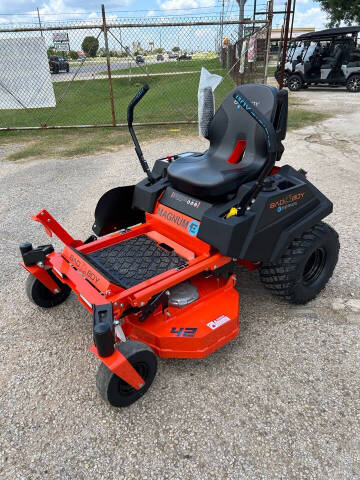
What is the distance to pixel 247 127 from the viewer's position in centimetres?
301

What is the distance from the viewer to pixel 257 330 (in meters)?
2.79

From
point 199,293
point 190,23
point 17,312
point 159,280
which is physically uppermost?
point 190,23

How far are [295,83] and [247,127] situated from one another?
1320 centimetres

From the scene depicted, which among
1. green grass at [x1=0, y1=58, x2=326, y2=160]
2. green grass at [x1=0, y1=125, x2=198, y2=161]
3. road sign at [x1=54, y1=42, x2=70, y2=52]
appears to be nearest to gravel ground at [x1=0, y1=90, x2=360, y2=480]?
green grass at [x1=0, y1=125, x2=198, y2=161]

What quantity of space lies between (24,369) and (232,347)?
55.2 inches

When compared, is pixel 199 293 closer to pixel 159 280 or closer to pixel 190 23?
pixel 159 280

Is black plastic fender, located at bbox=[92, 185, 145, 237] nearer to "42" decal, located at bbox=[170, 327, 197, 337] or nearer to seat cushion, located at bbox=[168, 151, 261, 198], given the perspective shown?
seat cushion, located at bbox=[168, 151, 261, 198]

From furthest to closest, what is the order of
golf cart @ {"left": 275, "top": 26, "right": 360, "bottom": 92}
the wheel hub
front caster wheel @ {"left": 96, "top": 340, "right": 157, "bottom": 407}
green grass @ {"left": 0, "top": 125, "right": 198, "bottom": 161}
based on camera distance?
golf cart @ {"left": 275, "top": 26, "right": 360, "bottom": 92}, green grass @ {"left": 0, "top": 125, "right": 198, "bottom": 161}, the wheel hub, front caster wheel @ {"left": 96, "top": 340, "right": 157, "bottom": 407}

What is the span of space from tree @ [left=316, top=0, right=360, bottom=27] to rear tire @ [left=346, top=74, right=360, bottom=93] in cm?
1920

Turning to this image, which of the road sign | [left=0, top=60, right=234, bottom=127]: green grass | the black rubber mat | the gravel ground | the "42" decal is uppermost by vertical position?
the road sign

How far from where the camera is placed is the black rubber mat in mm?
2578

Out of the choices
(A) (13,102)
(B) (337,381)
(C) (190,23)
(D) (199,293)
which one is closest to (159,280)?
(D) (199,293)

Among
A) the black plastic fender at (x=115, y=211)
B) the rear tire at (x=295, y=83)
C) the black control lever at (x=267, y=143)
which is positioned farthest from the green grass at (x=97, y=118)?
the black control lever at (x=267, y=143)

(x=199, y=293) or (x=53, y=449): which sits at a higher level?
(x=199, y=293)
